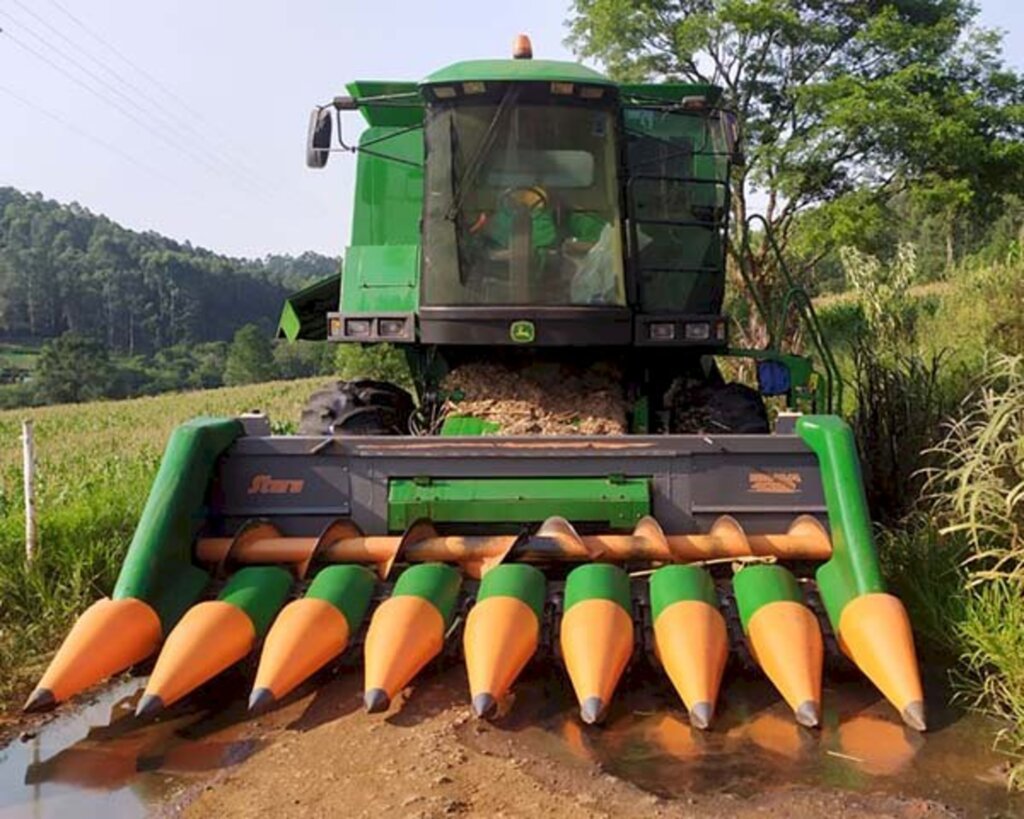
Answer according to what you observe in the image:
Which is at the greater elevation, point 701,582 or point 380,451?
point 380,451

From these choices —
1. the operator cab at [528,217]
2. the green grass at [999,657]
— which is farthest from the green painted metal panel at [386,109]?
the green grass at [999,657]

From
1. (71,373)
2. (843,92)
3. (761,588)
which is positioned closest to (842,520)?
(761,588)

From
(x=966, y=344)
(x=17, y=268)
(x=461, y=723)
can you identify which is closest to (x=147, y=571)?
(x=461, y=723)

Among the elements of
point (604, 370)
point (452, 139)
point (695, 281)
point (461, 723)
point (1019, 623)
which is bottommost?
point (461, 723)

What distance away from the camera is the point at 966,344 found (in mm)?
9000

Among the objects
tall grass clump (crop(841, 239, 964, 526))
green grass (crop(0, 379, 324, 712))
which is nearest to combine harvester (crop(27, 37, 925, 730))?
tall grass clump (crop(841, 239, 964, 526))

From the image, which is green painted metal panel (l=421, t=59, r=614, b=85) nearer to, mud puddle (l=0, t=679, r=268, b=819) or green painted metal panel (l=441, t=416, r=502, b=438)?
green painted metal panel (l=441, t=416, r=502, b=438)

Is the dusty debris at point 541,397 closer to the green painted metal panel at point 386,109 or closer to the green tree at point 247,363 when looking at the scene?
the green painted metal panel at point 386,109

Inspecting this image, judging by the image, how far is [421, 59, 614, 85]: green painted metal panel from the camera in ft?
16.6

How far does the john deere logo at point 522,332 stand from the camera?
5027 millimetres

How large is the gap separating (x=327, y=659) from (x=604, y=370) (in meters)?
2.44

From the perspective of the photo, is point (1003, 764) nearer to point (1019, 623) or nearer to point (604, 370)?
point (1019, 623)

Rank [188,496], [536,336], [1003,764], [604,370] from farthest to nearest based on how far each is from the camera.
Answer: [604,370] → [536,336] → [188,496] → [1003,764]

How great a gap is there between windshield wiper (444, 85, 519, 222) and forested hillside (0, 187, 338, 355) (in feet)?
236
